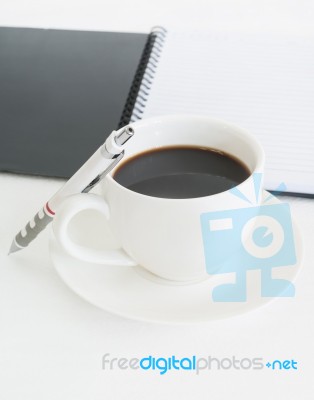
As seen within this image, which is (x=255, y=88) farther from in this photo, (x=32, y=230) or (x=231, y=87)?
(x=32, y=230)

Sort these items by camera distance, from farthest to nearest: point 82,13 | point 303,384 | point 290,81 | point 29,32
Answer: point 82,13, point 29,32, point 290,81, point 303,384

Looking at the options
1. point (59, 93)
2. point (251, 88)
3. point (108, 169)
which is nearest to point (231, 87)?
point (251, 88)

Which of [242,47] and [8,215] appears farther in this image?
[242,47]

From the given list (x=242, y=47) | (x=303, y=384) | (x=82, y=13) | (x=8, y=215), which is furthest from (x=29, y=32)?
(x=303, y=384)

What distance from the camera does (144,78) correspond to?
0.85 meters

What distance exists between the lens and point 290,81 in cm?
84

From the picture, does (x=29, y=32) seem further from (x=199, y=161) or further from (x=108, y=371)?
(x=108, y=371)

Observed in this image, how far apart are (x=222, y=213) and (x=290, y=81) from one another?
426mm

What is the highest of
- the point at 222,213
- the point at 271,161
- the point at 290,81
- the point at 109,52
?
Result: the point at 109,52

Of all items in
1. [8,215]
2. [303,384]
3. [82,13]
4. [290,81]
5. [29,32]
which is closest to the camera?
[303,384]

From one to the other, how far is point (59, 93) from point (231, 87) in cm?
24

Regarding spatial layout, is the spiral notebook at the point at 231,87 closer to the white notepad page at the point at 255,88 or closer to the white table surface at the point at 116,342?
the white notepad page at the point at 255,88

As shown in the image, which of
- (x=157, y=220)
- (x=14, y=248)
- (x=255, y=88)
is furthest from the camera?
(x=255, y=88)

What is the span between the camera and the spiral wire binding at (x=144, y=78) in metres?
0.78
